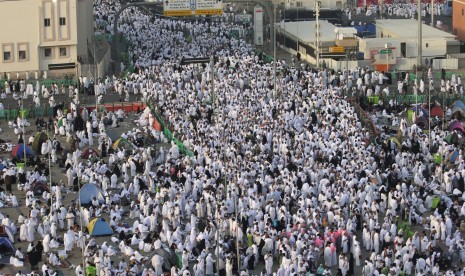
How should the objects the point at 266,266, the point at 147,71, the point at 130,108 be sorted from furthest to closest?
the point at 147,71 → the point at 130,108 → the point at 266,266

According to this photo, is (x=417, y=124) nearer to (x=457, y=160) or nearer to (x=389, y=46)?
(x=457, y=160)

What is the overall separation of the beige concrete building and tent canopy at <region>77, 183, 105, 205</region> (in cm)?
2071

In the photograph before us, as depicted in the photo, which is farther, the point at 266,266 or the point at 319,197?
the point at 319,197

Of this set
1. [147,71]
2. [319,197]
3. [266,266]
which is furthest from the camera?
[147,71]

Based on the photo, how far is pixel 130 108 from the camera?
62.2m

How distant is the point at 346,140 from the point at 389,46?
1878 centimetres

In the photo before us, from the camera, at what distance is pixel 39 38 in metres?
69.3

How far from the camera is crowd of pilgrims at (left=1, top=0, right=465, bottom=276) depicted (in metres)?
42.6

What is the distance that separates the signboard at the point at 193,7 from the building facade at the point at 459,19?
1348 cm

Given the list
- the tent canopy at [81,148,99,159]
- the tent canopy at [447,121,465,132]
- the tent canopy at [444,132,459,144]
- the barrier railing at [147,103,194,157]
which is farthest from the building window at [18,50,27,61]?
the tent canopy at [444,132,459,144]

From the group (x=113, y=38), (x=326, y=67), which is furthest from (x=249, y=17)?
(x=326, y=67)

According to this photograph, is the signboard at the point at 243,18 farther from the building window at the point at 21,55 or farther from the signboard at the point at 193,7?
the building window at the point at 21,55

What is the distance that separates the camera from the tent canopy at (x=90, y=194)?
47900mm

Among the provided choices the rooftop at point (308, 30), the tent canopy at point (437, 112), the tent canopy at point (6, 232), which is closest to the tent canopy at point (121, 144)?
the tent canopy at point (6, 232)
